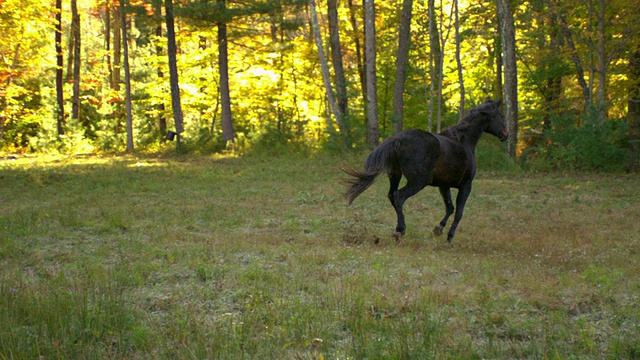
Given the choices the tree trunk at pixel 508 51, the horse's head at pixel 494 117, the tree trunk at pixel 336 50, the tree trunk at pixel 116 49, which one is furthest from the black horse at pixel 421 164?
the tree trunk at pixel 116 49

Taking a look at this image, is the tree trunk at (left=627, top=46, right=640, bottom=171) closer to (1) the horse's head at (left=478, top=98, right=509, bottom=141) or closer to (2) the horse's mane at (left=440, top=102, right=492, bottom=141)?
(1) the horse's head at (left=478, top=98, right=509, bottom=141)

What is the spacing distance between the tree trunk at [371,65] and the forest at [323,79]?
0.21 feet

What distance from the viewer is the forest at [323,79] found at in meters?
21.2

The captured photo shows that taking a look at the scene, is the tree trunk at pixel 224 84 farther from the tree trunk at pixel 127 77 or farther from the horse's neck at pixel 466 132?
the horse's neck at pixel 466 132

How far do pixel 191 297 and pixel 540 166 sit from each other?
17.3m

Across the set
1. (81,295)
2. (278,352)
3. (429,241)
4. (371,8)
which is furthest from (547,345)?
(371,8)

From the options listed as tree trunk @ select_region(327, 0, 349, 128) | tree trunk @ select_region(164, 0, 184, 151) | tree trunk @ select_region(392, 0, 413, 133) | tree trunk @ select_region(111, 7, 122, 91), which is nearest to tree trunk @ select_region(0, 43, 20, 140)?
tree trunk @ select_region(111, 7, 122, 91)

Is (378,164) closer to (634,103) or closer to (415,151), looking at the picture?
(415,151)

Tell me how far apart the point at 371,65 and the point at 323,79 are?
202 inches

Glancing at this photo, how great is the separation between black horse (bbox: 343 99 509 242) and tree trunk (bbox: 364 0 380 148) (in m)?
14.8

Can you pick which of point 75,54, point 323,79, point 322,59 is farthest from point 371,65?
point 75,54

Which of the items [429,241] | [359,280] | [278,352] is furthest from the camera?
[429,241]

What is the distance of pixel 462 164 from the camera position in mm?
9750

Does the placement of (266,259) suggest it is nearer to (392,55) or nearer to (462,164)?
(462,164)
